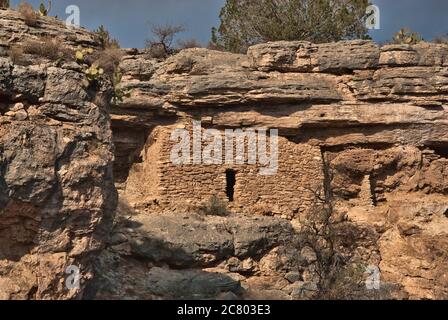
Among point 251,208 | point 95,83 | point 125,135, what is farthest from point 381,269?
point 95,83

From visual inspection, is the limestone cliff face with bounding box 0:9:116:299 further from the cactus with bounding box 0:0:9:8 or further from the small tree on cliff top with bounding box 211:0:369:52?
the small tree on cliff top with bounding box 211:0:369:52

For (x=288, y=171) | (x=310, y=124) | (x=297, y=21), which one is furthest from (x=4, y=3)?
(x=297, y=21)

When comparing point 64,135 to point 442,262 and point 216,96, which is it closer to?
point 216,96

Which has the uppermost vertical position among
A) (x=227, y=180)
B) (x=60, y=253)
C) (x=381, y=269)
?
(x=227, y=180)

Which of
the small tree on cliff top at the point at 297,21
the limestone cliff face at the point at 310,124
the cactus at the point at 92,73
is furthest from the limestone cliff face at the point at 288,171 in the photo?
the small tree on cliff top at the point at 297,21

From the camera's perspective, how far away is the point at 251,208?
51.1ft

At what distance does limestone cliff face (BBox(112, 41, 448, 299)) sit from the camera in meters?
15.5

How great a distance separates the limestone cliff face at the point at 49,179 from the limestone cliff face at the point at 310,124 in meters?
7.26

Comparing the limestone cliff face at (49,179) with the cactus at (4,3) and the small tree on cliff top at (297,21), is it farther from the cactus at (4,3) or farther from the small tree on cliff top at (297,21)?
the small tree on cliff top at (297,21)

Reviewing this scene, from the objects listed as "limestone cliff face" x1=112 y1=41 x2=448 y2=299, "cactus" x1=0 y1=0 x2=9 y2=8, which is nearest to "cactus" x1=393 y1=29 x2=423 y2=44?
"limestone cliff face" x1=112 y1=41 x2=448 y2=299

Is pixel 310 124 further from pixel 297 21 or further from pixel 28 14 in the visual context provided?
pixel 28 14

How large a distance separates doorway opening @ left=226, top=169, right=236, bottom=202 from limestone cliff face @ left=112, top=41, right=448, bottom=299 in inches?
11.9

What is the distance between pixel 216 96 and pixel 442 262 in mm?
6717

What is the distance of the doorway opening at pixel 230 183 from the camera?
52.2ft
